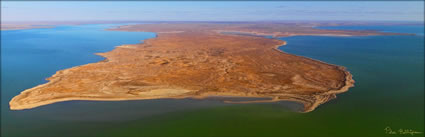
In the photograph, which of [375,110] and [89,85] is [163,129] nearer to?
[89,85]

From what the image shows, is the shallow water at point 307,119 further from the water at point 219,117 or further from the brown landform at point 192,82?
the brown landform at point 192,82

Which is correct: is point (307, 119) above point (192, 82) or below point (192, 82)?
below

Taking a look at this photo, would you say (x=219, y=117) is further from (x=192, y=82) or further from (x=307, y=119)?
(x=192, y=82)

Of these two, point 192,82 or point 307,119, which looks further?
point 192,82

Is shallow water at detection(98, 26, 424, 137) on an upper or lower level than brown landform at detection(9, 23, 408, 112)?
lower

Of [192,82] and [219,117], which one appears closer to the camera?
[219,117]

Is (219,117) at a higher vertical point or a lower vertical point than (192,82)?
lower

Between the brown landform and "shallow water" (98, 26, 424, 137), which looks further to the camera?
the brown landform

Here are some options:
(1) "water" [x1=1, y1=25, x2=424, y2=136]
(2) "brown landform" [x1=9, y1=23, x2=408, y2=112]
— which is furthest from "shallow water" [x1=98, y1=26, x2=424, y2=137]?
(2) "brown landform" [x1=9, y1=23, x2=408, y2=112]

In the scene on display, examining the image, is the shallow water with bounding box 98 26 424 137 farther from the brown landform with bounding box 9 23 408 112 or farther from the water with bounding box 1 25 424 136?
the brown landform with bounding box 9 23 408 112

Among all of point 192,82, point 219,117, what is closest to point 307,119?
point 219,117

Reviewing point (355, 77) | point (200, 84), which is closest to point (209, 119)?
point (200, 84)
